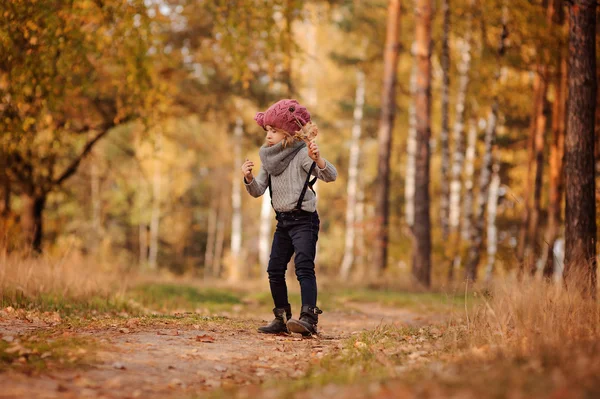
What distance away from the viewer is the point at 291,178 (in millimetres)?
6527

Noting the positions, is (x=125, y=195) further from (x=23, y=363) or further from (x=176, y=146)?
(x=23, y=363)

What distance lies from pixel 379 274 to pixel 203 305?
22.6 ft

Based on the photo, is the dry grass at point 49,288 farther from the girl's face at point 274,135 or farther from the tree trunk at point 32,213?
the tree trunk at point 32,213

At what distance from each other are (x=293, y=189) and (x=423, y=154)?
33.3 feet

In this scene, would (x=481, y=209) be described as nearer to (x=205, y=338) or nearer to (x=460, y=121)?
(x=460, y=121)

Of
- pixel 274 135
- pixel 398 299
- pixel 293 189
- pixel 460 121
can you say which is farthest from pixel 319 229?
pixel 460 121

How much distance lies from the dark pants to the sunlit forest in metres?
0.07

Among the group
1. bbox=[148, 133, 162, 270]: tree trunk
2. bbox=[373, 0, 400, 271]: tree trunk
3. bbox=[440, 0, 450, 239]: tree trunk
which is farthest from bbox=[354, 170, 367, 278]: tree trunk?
bbox=[148, 133, 162, 270]: tree trunk

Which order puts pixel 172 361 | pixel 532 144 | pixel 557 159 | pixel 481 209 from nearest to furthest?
pixel 172 361 < pixel 557 159 < pixel 481 209 < pixel 532 144

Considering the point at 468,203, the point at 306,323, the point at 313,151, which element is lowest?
the point at 306,323

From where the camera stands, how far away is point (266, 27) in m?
11.7

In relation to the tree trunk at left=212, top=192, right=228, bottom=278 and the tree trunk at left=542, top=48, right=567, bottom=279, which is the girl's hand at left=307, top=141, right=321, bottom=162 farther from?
the tree trunk at left=212, top=192, right=228, bottom=278

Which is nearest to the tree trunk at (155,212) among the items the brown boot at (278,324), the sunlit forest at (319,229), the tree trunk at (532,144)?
the sunlit forest at (319,229)

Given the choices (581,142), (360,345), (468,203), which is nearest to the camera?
(360,345)
